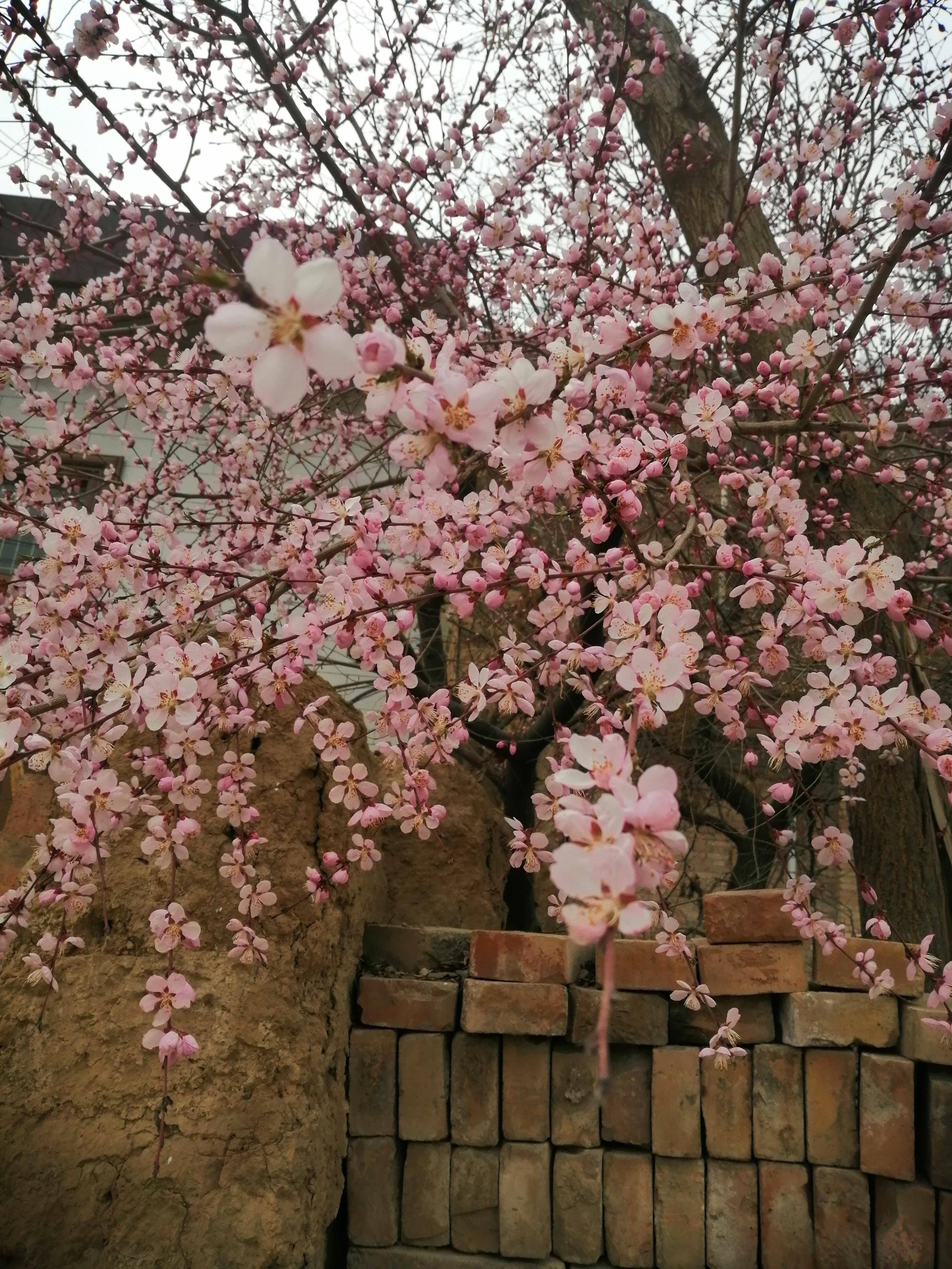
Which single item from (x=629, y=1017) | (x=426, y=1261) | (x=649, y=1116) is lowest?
(x=426, y=1261)

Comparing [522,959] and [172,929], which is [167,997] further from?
[522,959]

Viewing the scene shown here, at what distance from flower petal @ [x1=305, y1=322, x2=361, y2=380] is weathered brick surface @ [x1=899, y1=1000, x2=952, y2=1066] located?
2027mm

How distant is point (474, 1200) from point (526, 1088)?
32 cm

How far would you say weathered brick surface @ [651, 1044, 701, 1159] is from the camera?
6.71 feet

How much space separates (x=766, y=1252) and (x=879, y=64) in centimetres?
319

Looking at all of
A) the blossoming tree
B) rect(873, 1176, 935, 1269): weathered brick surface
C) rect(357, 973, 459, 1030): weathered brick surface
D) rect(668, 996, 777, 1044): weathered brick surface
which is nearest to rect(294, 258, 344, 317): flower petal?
the blossoming tree

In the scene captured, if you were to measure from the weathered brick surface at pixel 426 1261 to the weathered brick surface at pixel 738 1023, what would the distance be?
66 centimetres

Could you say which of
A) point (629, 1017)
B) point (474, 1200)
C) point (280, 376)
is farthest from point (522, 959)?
point (280, 376)

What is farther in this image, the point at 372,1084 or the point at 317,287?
the point at 372,1084

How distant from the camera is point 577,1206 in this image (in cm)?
205

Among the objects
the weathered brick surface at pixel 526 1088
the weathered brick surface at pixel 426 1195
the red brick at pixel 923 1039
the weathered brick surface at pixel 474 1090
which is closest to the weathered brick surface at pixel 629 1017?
the weathered brick surface at pixel 526 1088

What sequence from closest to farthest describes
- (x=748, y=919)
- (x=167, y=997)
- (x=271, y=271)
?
(x=271, y=271), (x=167, y=997), (x=748, y=919)

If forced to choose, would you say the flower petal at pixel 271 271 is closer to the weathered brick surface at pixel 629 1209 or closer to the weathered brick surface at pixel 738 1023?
the weathered brick surface at pixel 738 1023

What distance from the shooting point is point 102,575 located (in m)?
1.66
